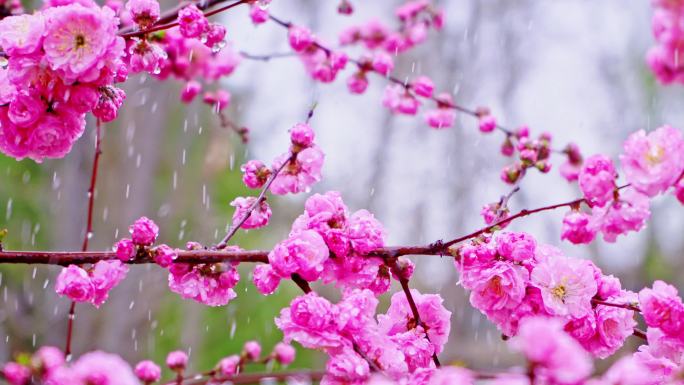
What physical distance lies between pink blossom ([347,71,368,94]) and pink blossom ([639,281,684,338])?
1.43m

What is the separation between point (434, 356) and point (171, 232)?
782cm

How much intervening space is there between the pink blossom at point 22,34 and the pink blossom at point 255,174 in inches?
16.9

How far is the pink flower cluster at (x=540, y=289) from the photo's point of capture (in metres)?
1.17

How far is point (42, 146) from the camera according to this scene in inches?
49.8

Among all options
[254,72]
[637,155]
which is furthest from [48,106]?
[254,72]

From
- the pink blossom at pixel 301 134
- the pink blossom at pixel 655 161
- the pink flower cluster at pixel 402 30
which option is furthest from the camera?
the pink flower cluster at pixel 402 30

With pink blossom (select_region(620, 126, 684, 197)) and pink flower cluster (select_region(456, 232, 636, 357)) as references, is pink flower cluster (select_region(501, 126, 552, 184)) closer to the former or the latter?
pink flower cluster (select_region(456, 232, 636, 357))

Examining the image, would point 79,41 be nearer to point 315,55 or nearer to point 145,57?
point 145,57

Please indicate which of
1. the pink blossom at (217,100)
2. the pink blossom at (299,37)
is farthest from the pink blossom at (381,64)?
the pink blossom at (217,100)

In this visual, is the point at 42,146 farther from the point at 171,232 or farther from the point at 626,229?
the point at 171,232

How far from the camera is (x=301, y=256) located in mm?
1120

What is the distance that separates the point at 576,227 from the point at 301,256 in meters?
0.51

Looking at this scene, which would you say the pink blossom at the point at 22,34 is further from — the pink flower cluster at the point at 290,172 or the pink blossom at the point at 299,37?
the pink blossom at the point at 299,37

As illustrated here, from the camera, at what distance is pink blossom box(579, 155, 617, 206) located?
3.61 ft
